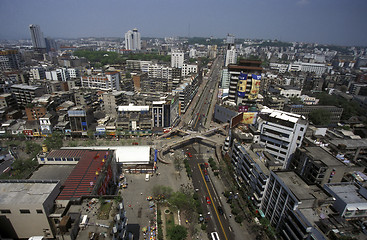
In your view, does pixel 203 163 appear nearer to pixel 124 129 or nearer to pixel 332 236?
pixel 124 129

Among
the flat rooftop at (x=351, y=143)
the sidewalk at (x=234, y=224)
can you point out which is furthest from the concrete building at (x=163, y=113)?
the flat rooftop at (x=351, y=143)

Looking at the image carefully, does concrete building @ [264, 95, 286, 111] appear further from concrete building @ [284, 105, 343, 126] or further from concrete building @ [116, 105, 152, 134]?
concrete building @ [116, 105, 152, 134]

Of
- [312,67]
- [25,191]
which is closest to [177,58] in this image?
[312,67]

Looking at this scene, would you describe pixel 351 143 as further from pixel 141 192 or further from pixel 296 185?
pixel 141 192

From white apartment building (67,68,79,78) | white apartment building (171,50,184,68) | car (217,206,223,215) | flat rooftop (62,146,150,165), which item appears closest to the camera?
car (217,206,223,215)

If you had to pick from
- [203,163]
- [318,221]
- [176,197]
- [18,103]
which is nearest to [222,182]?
[203,163]

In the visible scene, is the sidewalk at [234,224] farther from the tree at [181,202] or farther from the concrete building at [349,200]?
the concrete building at [349,200]

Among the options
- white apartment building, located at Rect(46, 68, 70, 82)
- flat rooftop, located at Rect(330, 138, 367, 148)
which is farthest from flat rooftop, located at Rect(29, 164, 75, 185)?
white apartment building, located at Rect(46, 68, 70, 82)
